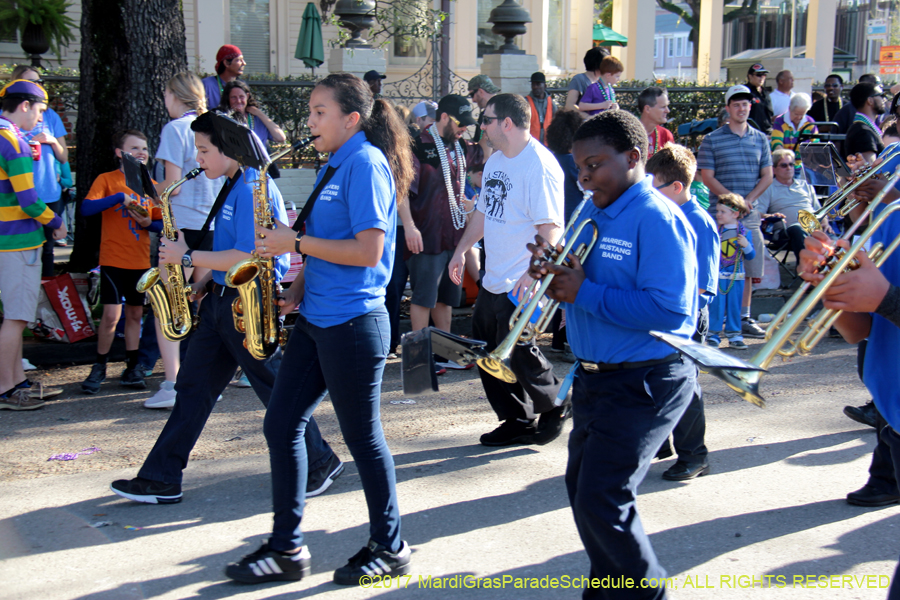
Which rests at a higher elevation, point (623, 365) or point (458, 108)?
point (458, 108)

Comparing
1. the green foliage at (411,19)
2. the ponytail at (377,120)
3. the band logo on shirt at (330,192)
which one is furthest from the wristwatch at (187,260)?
the green foliage at (411,19)

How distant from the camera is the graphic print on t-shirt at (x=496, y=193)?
466cm

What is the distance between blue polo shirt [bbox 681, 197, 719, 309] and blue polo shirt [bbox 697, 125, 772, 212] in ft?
11.5

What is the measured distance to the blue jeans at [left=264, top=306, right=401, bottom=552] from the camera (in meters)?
3.23

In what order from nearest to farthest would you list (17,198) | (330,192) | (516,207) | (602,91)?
(330,192)
(516,207)
(17,198)
(602,91)

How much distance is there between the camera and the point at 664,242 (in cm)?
267

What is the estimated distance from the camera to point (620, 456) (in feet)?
8.65

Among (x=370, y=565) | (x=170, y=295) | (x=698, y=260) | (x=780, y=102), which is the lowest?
(x=370, y=565)

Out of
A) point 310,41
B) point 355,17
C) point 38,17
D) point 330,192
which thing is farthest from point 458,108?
point 38,17

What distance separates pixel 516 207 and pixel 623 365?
1996 mm

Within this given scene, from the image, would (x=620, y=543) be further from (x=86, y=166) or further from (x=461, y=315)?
(x=86, y=166)

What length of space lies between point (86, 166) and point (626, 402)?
655cm

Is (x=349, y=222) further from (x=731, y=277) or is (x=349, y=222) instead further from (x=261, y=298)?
(x=731, y=277)

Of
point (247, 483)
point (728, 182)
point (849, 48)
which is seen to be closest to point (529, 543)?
point (247, 483)
